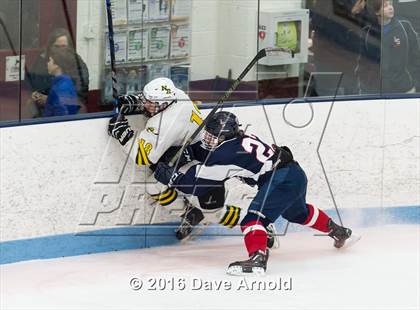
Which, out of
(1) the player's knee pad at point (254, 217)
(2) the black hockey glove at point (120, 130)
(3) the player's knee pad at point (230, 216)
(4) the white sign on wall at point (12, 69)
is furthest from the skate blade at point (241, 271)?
(4) the white sign on wall at point (12, 69)

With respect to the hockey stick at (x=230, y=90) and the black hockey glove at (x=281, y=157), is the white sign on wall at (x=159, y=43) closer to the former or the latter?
the hockey stick at (x=230, y=90)

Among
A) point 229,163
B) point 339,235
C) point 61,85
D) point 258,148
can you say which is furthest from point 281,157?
point 61,85

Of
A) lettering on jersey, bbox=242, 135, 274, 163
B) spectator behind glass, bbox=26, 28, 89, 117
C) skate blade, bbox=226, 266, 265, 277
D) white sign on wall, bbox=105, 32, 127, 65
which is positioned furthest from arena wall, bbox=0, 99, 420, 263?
skate blade, bbox=226, 266, 265, 277

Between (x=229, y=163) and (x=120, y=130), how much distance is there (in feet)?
1.86

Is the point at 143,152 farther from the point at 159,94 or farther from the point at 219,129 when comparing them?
the point at 219,129

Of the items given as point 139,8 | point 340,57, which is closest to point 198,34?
point 139,8

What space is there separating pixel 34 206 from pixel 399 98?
2.26m

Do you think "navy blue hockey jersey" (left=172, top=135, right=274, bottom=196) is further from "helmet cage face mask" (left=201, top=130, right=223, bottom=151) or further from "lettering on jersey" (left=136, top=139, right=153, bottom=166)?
"lettering on jersey" (left=136, top=139, right=153, bottom=166)

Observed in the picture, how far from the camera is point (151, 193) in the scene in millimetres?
6383

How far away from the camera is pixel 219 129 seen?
19.8 feet

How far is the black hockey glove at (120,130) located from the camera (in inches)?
243

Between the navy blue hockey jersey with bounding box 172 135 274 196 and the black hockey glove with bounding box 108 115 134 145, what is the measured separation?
0.33 m

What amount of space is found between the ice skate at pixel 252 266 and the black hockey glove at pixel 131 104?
954 mm

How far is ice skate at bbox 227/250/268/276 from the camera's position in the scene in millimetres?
5953
